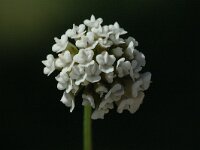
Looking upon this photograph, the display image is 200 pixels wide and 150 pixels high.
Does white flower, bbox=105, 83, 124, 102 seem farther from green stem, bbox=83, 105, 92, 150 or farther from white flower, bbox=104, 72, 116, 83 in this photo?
green stem, bbox=83, 105, 92, 150

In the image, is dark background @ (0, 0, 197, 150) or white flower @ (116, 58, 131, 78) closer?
white flower @ (116, 58, 131, 78)

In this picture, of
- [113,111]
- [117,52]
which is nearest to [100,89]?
[117,52]

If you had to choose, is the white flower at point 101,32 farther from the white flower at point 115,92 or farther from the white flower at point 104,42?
the white flower at point 115,92

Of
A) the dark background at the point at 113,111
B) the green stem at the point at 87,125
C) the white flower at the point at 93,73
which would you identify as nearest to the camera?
the white flower at the point at 93,73

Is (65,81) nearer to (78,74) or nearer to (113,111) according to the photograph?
(78,74)

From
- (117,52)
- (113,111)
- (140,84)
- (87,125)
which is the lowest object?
(87,125)

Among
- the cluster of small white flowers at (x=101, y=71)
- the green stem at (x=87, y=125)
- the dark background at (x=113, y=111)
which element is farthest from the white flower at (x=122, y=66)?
the dark background at (x=113, y=111)

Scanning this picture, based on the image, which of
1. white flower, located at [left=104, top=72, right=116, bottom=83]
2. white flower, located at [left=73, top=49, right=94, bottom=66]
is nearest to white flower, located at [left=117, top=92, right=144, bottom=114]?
white flower, located at [left=104, top=72, right=116, bottom=83]
